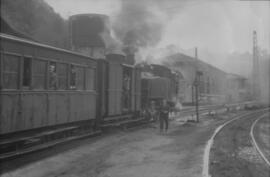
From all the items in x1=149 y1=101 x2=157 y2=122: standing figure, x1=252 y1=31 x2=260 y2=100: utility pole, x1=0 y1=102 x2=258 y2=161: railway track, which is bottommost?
x1=0 y1=102 x2=258 y2=161: railway track

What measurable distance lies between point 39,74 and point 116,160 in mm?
3069

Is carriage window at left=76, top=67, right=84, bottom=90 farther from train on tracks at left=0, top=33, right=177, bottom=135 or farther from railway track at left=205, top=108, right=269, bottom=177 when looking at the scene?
railway track at left=205, top=108, right=269, bottom=177

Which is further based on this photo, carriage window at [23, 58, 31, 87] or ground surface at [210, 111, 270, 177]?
carriage window at [23, 58, 31, 87]

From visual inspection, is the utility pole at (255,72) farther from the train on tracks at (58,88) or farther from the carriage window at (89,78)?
the carriage window at (89,78)

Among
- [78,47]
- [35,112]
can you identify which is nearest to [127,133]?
[35,112]

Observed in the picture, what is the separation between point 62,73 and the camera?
9664 millimetres

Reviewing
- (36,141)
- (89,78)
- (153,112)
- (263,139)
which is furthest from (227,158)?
(153,112)

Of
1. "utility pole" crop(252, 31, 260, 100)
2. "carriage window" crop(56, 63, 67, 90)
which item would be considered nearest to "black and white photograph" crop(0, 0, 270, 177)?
"carriage window" crop(56, 63, 67, 90)

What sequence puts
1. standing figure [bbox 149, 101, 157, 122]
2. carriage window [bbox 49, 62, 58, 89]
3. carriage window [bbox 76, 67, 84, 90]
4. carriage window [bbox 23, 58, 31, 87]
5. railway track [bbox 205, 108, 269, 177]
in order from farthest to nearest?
standing figure [bbox 149, 101, 157, 122] < carriage window [bbox 76, 67, 84, 90] < carriage window [bbox 49, 62, 58, 89] < carriage window [bbox 23, 58, 31, 87] < railway track [bbox 205, 108, 269, 177]

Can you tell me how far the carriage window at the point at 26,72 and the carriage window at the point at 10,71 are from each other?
31 cm

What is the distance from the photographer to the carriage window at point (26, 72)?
26.7ft

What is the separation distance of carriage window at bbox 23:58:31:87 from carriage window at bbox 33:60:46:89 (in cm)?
16

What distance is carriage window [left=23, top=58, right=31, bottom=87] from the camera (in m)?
8.12

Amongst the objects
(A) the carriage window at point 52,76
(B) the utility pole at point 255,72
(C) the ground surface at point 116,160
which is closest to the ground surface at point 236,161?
(C) the ground surface at point 116,160
